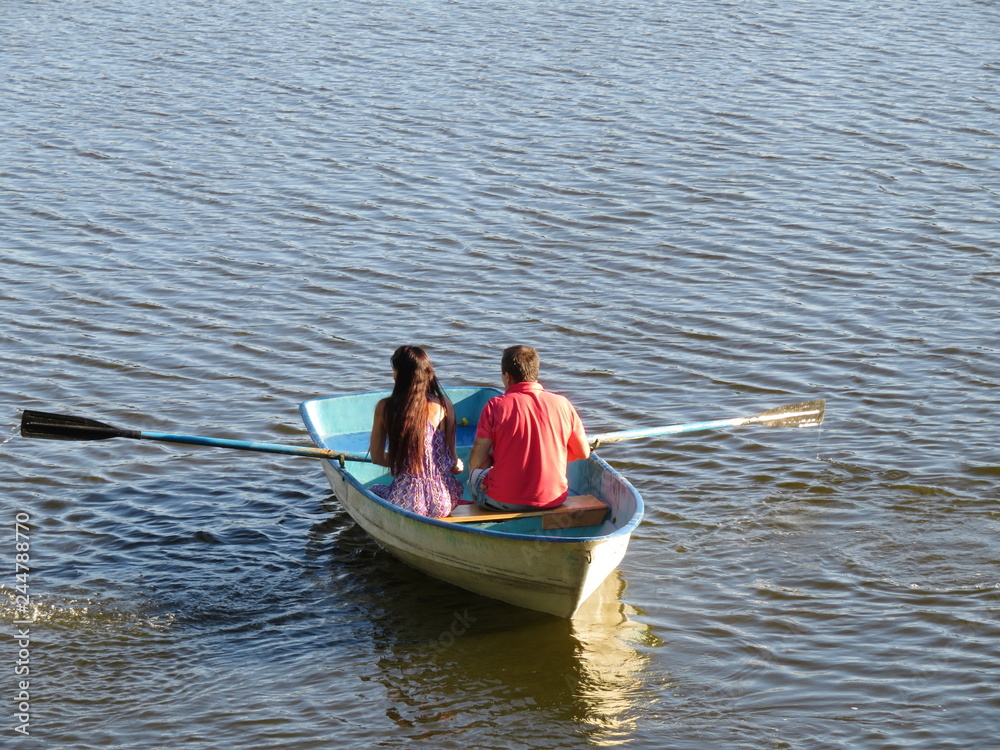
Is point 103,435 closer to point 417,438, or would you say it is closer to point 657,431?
point 417,438

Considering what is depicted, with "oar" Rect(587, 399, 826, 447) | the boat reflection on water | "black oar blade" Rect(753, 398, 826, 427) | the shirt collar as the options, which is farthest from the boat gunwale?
"black oar blade" Rect(753, 398, 826, 427)

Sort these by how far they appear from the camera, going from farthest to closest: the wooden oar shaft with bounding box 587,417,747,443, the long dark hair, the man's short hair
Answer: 1. the wooden oar shaft with bounding box 587,417,747,443
2. the long dark hair
3. the man's short hair

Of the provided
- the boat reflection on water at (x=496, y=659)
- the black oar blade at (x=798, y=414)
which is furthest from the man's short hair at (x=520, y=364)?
the black oar blade at (x=798, y=414)

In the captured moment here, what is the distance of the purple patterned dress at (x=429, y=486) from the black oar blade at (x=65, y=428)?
181cm

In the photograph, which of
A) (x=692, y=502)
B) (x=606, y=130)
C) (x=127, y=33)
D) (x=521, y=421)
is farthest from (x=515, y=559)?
(x=127, y=33)

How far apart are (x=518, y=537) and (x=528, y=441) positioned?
27.7 inches

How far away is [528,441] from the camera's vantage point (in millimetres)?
7629

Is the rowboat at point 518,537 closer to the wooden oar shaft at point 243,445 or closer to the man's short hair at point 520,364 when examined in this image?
the wooden oar shaft at point 243,445

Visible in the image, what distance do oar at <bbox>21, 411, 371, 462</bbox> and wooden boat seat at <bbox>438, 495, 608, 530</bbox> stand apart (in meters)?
0.80

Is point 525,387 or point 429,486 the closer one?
point 525,387

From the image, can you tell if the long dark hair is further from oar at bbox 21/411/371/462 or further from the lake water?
the lake water

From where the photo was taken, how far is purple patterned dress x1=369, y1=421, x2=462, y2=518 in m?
7.99

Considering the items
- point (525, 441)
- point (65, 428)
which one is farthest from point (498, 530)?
point (65, 428)

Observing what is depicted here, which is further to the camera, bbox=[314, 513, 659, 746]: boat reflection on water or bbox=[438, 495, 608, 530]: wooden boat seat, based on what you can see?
bbox=[438, 495, 608, 530]: wooden boat seat
